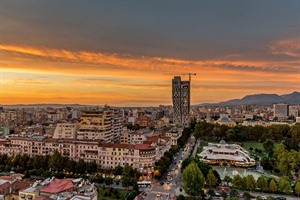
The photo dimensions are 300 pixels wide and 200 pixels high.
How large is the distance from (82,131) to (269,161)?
12043mm

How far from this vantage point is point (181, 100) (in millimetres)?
41250

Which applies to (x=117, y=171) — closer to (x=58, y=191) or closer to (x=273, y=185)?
(x=58, y=191)

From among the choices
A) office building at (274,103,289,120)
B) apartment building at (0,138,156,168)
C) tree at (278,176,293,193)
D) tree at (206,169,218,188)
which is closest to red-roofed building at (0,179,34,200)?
apartment building at (0,138,156,168)

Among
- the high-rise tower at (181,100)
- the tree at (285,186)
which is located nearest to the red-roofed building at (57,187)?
the tree at (285,186)

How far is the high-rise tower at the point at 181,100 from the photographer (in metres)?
40.3

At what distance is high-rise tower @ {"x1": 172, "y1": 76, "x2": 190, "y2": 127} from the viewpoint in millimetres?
40344

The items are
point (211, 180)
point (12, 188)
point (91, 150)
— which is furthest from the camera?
point (91, 150)

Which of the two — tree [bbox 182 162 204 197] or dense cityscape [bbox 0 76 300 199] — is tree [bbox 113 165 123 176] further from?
tree [bbox 182 162 204 197]

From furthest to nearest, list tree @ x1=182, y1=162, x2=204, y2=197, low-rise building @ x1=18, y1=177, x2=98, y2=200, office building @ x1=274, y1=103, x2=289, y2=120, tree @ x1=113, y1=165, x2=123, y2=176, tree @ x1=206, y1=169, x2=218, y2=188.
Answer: office building @ x1=274, y1=103, x2=289, y2=120 < tree @ x1=113, y1=165, x2=123, y2=176 < tree @ x1=206, y1=169, x2=218, y2=188 < tree @ x1=182, y1=162, x2=204, y2=197 < low-rise building @ x1=18, y1=177, x2=98, y2=200

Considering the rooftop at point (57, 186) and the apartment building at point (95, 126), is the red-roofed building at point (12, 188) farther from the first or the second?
the apartment building at point (95, 126)

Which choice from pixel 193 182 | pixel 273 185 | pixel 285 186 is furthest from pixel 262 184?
pixel 193 182

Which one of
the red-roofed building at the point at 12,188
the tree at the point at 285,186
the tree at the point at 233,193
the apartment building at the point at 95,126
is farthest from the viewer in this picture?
the apartment building at the point at 95,126

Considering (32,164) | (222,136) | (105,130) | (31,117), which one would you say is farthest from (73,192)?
(31,117)

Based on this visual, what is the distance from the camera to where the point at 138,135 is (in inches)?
925
